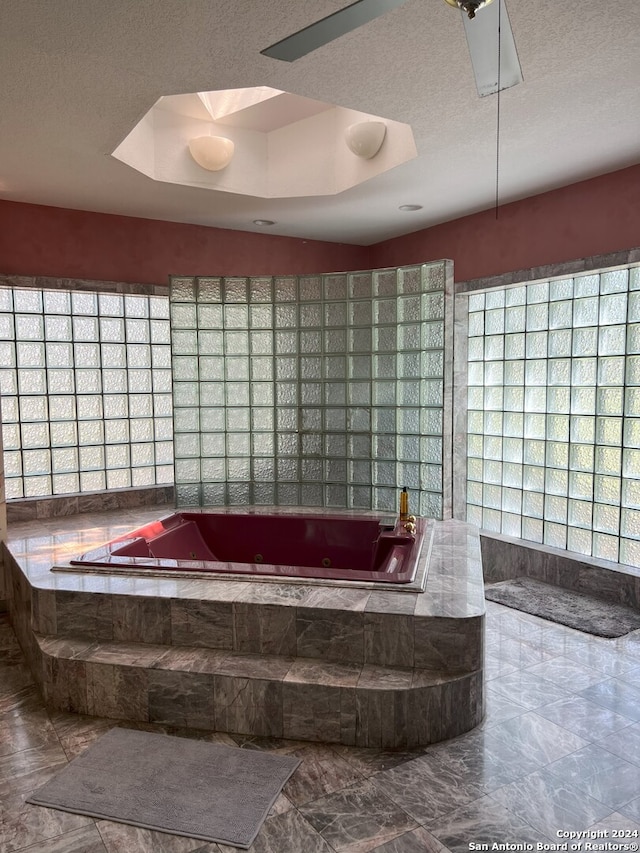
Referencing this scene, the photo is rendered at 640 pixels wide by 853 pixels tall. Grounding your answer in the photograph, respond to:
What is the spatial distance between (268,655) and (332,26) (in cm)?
217

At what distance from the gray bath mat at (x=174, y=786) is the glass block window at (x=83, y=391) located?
244 cm

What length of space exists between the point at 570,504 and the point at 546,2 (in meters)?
2.91

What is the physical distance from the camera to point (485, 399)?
14.9ft

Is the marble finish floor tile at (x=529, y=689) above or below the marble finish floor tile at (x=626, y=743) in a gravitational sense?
above

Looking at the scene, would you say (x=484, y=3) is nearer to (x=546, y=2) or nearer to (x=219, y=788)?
(x=546, y=2)

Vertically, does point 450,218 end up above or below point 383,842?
above

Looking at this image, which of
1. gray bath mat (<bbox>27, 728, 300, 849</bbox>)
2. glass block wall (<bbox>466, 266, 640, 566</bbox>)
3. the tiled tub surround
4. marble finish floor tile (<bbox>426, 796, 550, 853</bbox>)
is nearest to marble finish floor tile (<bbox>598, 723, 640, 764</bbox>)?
the tiled tub surround

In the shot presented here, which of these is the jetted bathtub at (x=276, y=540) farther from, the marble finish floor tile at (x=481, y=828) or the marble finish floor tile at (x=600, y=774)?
the marble finish floor tile at (x=481, y=828)

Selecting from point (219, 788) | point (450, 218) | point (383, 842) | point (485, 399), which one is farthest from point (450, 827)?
point (450, 218)

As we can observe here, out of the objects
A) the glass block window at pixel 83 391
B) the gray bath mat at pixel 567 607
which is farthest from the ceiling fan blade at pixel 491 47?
the glass block window at pixel 83 391

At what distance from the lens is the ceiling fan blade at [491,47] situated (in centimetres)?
167

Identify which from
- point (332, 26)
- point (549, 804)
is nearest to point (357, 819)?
point (549, 804)

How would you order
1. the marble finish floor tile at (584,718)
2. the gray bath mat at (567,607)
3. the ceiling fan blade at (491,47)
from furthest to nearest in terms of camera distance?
the gray bath mat at (567,607), the marble finish floor tile at (584,718), the ceiling fan blade at (491,47)

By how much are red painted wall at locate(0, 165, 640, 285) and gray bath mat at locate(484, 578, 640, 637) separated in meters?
2.01
